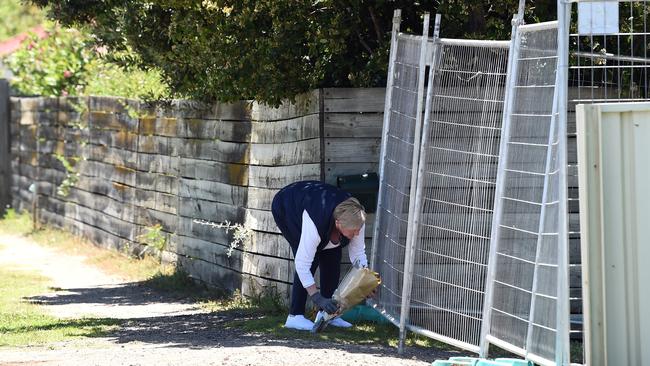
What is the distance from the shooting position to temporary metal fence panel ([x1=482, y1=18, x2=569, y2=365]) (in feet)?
23.1

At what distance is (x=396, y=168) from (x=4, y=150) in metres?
14.4

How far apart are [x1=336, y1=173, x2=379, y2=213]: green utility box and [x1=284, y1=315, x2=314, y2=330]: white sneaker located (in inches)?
41.4

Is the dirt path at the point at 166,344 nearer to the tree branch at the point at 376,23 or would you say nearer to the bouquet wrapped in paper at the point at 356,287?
the bouquet wrapped in paper at the point at 356,287

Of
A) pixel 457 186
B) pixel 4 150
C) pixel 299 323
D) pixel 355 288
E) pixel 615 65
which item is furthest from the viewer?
pixel 4 150

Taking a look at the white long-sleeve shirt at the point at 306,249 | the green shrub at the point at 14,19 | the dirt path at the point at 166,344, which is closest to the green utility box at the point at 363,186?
the white long-sleeve shirt at the point at 306,249

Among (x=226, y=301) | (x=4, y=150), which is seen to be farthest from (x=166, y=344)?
(x=4, y=150)

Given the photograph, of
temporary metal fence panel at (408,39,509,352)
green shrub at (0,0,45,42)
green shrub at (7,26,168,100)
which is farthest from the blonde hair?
green shrub at (0,0,45,42)

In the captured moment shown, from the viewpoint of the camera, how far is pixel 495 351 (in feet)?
27.7

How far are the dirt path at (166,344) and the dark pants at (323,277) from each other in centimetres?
44

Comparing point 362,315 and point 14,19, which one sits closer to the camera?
point 362,315

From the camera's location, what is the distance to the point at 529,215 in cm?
736

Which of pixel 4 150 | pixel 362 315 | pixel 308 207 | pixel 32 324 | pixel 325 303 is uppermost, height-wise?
pixel 308 207

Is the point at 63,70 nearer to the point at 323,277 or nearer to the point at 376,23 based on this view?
the point at 376,23

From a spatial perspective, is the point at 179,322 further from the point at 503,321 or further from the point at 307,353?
the point at 503,321
